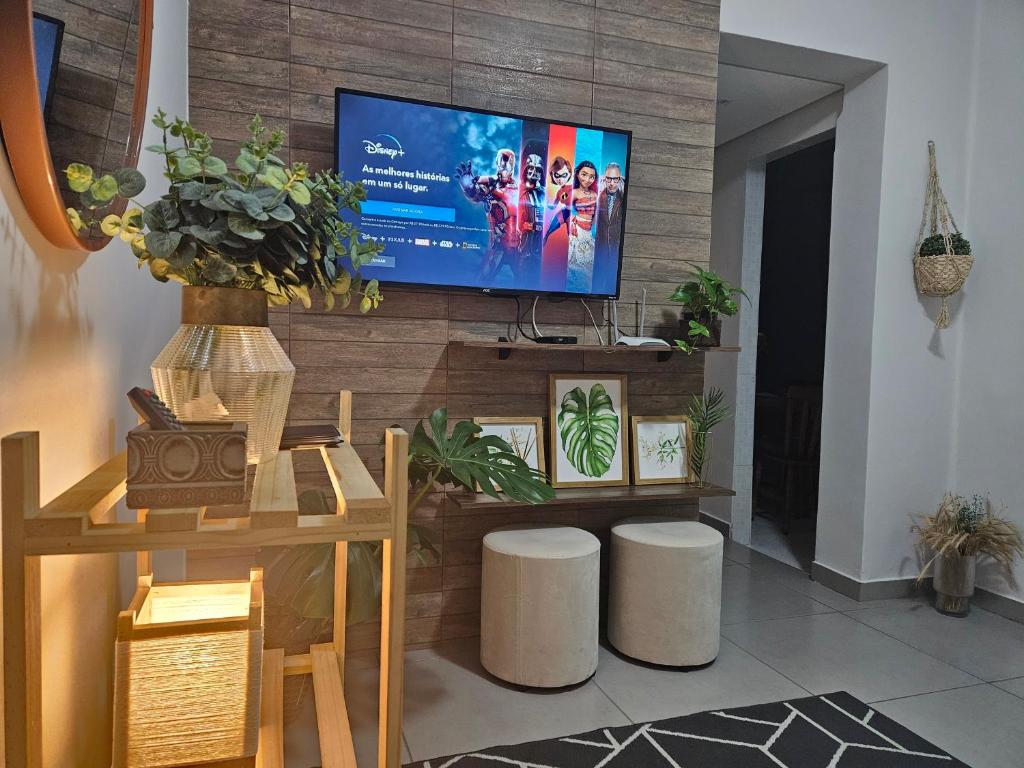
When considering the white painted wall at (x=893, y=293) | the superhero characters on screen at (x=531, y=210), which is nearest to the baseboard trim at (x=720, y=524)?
the white painted wall at (x=893, y=293)

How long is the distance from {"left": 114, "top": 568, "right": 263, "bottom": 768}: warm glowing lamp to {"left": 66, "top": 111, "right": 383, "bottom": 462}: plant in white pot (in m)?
0.30

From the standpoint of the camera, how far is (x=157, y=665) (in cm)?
107

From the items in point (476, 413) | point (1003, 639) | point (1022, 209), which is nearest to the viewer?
point (476, 413)

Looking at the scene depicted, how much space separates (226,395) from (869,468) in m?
3.31

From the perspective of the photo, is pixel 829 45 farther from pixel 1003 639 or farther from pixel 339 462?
pixel 339 462

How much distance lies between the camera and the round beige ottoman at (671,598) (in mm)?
2668

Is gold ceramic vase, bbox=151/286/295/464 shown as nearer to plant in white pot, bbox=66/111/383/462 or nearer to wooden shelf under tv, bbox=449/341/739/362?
plant in white pot, bbox=66/111/383/462

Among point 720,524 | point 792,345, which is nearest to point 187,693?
point 720,524

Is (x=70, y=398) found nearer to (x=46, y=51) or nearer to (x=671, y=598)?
(x=46, y=51)

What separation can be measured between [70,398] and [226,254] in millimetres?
367

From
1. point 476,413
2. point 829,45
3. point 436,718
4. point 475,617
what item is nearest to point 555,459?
point 476,413

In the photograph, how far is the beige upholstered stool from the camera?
249cm

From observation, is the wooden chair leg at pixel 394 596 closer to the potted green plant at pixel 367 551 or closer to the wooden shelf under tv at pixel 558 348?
the potted green plant at pixel 367 551

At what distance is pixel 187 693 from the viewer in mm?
1080
